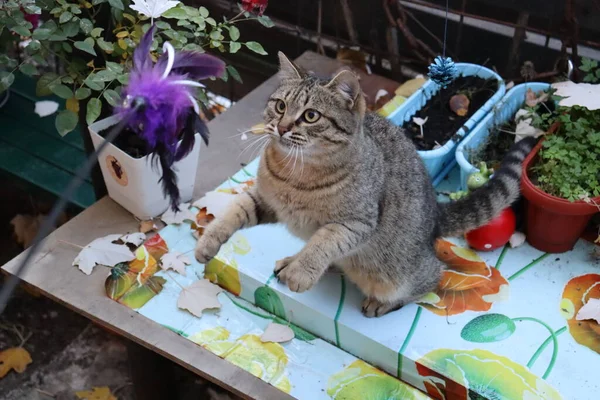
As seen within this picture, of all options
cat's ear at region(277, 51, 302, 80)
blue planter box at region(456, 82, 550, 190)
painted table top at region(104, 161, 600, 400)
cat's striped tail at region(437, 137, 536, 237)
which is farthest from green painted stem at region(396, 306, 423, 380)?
cat's ear at region(277, 51, 302, 80)

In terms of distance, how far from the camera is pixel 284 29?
2818 millimetres

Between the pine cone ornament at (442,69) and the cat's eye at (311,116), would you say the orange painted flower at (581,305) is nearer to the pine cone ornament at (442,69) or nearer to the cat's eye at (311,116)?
the pine cone ornament at (442,69)

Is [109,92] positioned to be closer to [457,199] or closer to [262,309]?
[262,309]

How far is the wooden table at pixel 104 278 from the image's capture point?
1.62m

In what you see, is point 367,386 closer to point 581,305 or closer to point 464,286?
point 464,286

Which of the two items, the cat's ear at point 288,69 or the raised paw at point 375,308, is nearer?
the cat's ear at point 288,69

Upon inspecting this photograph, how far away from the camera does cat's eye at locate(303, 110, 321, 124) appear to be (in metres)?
1.45

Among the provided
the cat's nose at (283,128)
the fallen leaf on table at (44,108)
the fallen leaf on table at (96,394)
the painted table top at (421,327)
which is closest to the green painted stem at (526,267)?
the painted table top at (421,327)

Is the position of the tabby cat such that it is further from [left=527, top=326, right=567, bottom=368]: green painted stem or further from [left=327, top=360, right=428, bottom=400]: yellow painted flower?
[left=527, top=326, right=567, bottom=368]: green painted stem

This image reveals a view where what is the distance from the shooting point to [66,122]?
61.5 inches

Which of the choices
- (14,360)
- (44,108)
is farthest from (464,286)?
(44,108)

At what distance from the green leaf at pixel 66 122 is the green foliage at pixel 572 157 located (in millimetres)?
1252

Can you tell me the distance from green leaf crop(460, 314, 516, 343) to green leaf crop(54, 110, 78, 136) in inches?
43.8

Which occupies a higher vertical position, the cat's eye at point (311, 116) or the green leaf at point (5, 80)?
the green leaf at point (5, 80)
